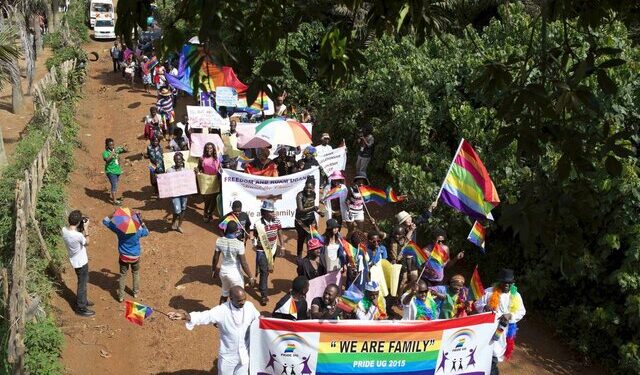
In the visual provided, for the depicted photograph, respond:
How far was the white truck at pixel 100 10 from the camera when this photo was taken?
35219mm

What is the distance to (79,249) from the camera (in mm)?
9602

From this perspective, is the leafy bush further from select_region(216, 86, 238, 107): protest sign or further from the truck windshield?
the truck windshield

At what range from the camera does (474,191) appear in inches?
421

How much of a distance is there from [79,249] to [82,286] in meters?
0.62

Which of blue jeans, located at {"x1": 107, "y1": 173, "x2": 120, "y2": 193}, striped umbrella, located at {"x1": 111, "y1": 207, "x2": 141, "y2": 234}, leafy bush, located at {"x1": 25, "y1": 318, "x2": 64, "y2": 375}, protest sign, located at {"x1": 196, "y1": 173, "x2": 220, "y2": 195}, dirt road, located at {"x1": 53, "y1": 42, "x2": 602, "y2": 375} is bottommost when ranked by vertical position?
dirt road, located at {"x1": 53, "y1": 42, "x2": 602, "y2": 375}

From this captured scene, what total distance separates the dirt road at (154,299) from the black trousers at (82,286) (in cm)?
21

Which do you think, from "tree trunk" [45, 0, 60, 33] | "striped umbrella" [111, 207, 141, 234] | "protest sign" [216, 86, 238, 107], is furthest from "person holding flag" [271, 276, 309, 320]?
"tree trunk" [45, 0, 60, 33]

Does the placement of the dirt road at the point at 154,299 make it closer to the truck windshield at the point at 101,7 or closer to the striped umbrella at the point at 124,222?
the striped umbrella at the point at 124,222

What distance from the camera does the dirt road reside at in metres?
9.37

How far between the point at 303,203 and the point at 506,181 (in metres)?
3.30

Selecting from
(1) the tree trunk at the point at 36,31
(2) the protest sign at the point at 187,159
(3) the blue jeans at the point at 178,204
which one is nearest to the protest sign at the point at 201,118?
(2) the protest sign at the point at 187,159

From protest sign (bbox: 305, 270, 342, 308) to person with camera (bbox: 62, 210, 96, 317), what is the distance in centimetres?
310

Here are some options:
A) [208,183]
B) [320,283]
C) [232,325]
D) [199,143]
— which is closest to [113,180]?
[199,143]

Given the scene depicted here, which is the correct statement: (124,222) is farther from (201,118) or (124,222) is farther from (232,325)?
(201,118)
